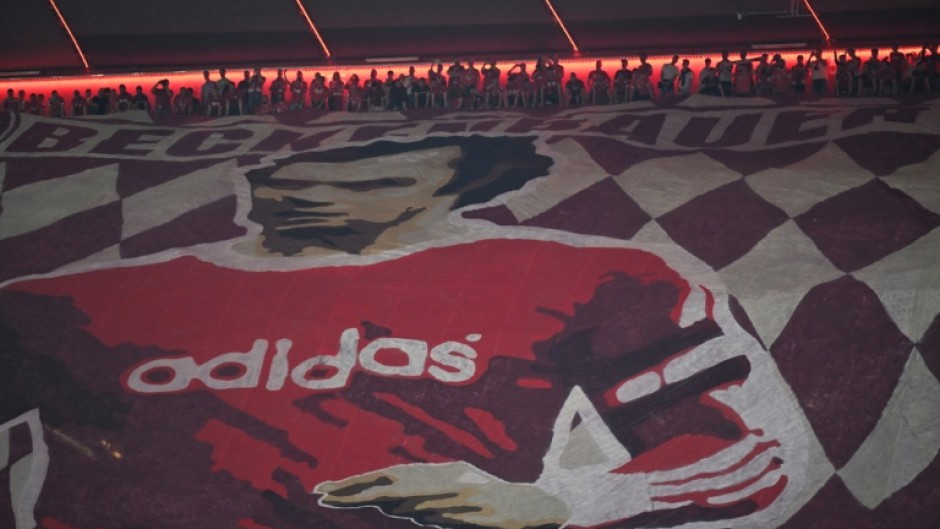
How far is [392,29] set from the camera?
76.4 ft

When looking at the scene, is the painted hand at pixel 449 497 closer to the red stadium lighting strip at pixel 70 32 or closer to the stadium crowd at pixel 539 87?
the stadium crowd at pixel 539 87

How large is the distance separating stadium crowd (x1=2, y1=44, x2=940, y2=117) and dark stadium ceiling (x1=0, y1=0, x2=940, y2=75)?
1.11 m

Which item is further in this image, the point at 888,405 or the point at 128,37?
the point at 128,37

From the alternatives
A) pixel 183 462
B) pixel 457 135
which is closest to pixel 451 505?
pixel 183 462

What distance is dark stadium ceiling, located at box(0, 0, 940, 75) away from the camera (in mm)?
22297

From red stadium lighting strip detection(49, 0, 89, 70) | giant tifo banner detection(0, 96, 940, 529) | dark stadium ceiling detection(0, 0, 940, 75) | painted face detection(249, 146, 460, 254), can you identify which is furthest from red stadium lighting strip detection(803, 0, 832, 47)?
red stadium lighting strip detection(49, 0, 89, 70)

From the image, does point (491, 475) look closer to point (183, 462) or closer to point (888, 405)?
point (183, 462)

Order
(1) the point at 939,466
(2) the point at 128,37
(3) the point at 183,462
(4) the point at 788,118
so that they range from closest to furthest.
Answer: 1. (1) the point at 939,466
2. (3) the point at 183,462
3. (4) the point at 788,118
4. (2) the point at 128,37

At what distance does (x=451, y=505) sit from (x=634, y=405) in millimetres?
2486

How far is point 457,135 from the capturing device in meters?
17.1

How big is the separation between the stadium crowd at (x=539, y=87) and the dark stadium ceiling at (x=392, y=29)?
1.11 metres

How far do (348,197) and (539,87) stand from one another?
243 inches

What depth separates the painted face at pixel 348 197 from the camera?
14.7 meters

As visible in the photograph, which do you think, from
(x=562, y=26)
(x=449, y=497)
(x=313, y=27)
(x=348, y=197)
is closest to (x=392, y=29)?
(x=313, y=27)
